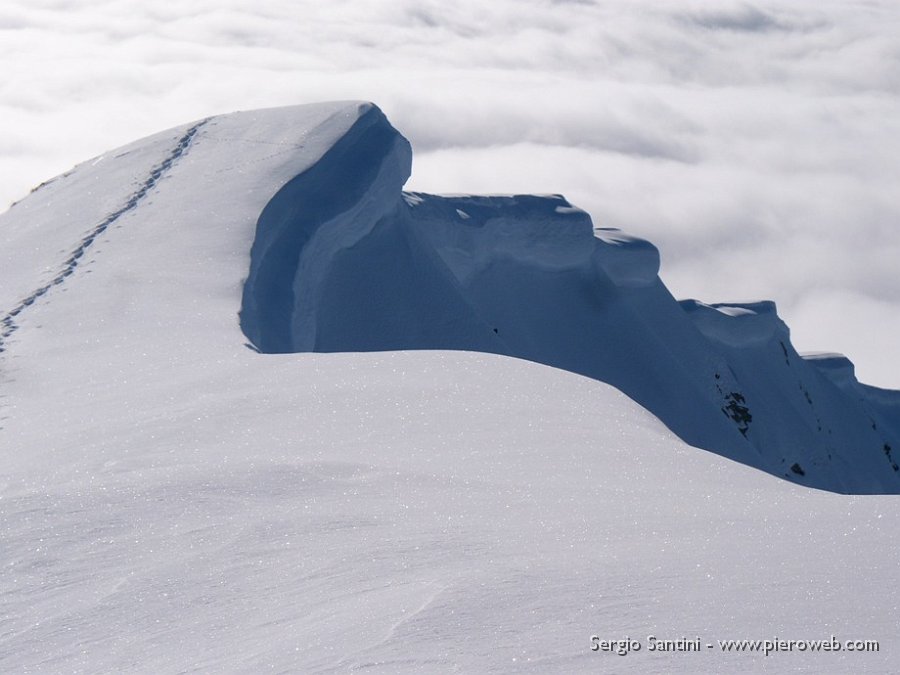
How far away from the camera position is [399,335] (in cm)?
2264

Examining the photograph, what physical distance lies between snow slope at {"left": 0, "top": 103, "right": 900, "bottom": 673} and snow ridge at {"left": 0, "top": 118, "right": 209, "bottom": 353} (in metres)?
0.08

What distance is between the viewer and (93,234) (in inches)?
660

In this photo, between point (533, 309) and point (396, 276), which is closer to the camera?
point (396, 276)

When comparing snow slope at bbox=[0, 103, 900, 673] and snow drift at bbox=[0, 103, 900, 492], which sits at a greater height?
snow slope at bbox=[0, 103, 900, 673]

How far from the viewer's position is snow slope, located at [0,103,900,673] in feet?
14.2

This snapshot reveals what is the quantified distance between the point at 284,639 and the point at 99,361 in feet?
24.1

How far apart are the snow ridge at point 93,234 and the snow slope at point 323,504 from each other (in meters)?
0.08

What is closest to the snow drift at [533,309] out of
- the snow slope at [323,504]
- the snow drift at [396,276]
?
the snow drift at [396,276]

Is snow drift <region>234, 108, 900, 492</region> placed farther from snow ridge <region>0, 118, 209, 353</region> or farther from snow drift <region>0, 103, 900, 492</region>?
snow ridge <region>0, 118, 209, 353</region>

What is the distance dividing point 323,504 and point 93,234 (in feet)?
38.6

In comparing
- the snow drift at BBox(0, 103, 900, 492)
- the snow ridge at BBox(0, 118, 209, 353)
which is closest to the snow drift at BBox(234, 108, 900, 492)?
the snow drift at BBox(0, 103, 900, 492)

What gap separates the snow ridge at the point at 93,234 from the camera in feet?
43.1

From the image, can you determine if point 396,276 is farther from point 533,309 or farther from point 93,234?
point 533,309

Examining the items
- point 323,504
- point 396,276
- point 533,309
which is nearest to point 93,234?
point 396,276
